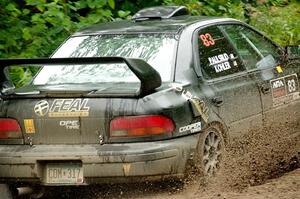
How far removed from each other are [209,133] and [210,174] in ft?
1.15

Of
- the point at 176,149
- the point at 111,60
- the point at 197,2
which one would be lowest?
the point at 197,2

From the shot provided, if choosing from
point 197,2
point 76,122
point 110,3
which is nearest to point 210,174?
point 76,122

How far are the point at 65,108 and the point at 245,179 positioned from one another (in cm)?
180

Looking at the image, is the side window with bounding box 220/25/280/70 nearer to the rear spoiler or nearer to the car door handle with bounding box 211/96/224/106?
the car door handle with bounding box 211/96/224/106

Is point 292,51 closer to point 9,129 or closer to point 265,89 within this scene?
point 265,89

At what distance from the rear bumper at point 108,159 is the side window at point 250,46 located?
1.63 metres

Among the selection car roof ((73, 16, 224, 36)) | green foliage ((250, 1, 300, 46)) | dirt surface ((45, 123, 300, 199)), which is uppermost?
car roof ((73, 16, 224, 36))

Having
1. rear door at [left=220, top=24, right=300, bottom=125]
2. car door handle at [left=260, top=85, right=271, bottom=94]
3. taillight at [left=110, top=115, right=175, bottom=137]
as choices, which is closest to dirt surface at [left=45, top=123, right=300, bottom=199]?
rear door at [left=220, top=24, right=300, bottom=125]

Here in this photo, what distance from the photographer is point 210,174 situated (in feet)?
19.7

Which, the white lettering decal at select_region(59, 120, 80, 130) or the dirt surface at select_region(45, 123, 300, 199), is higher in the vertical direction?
the white lettering decal at select_region(59, 120, 80, 130)

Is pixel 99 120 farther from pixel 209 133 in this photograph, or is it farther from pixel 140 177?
pixel 209 133

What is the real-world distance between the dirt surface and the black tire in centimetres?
6

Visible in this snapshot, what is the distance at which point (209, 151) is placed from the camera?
19.9ft

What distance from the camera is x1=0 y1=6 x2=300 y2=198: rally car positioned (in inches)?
217
